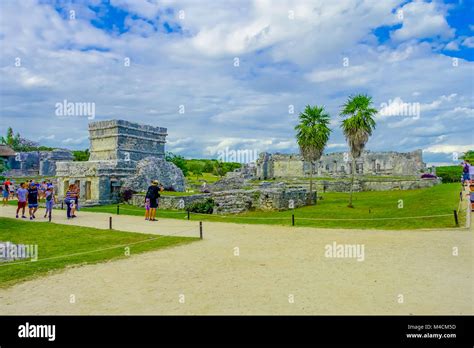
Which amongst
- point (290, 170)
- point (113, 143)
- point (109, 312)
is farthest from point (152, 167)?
point (290, 170)

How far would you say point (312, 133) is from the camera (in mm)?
26000

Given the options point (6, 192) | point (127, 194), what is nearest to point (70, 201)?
point (127, 194)

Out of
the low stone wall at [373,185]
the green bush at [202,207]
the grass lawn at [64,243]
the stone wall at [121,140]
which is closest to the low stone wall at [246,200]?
the green bush at [202,207]

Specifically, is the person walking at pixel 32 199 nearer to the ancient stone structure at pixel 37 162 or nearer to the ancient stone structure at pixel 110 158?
the ancient stone structure at pixel 110 158

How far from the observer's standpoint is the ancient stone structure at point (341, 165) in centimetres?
4872

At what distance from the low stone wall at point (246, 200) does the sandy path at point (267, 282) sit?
10842 millimetres

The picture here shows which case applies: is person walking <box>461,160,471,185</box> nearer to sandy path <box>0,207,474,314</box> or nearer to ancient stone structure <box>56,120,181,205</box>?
sandy path <box>0,207,474,314</box>

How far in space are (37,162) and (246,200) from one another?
40822 mm

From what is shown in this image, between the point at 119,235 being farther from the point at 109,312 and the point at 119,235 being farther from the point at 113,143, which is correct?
the point at 113,143

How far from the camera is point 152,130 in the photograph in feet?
112

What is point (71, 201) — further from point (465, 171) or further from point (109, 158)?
point (465, 171)
